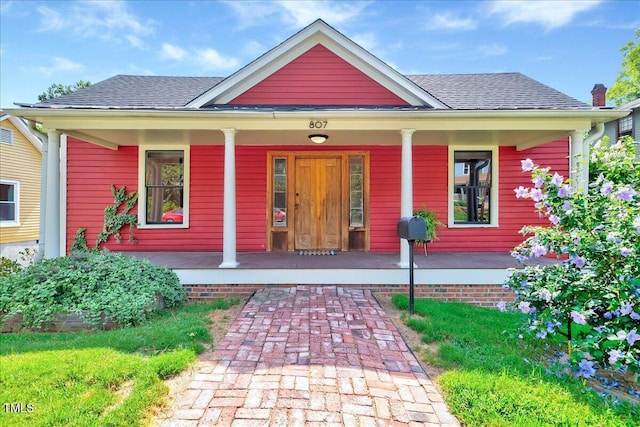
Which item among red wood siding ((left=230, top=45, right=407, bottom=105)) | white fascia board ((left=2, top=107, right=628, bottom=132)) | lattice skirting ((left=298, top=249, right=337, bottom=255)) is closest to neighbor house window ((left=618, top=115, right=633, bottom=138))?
white fascia board ((left=2, top=107, right=628, bottom=132))

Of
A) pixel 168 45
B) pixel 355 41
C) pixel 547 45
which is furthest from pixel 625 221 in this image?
pixel 547 45

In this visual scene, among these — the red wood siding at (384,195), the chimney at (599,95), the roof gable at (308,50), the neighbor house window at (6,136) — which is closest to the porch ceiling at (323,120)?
the roof gable at (308,50)

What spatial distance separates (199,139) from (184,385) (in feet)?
16.9

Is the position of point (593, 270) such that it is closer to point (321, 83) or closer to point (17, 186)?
point (321, 83)

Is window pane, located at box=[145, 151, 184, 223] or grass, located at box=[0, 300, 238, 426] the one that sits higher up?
window pane, located at box=[145, 151, 184, 223]

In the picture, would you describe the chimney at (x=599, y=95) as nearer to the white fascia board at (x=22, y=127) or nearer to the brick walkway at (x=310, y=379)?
the brick walkway at (x=310, y=379)

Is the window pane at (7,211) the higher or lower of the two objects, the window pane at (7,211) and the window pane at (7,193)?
the lower

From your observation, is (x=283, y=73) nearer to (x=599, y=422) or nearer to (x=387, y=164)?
(x=387, y=164)

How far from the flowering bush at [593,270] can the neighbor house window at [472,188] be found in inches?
147

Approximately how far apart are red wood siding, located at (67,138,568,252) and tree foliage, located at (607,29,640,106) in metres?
20.3

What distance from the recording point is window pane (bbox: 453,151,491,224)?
7102mm

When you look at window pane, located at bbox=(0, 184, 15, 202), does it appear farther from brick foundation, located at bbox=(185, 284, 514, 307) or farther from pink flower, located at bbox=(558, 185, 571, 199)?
pink flower, located at bbox=(558, 185, 571, 199)

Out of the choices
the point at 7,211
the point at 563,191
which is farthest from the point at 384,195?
the point at 7,211

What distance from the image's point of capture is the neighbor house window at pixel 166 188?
6992mm
